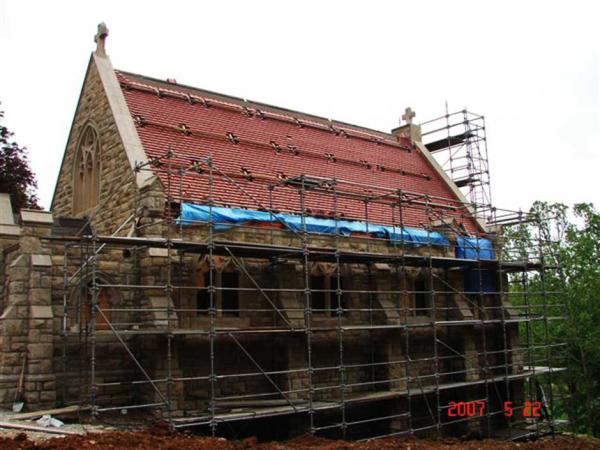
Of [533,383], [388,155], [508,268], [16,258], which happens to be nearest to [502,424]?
[533,383]

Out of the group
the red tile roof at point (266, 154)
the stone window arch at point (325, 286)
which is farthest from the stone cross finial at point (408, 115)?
the stone window arch at point (325, 286)

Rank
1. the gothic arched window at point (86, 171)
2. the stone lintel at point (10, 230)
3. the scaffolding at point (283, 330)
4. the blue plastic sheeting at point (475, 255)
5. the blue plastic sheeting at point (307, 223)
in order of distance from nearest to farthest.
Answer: the scaffolding at point (283, 330)
the stone lintel at point (10, 230)
the blue plastic sheeting at point (307, 223)
the gothic arched window at point (86, 171)
the blue plastic sheeting at point (475, 255)

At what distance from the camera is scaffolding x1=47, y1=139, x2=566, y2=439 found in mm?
13578

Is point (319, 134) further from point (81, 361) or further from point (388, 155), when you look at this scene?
point (81, 361)

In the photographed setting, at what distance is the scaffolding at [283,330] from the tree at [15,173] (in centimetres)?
1143

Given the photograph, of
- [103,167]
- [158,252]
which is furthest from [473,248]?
[103,167]

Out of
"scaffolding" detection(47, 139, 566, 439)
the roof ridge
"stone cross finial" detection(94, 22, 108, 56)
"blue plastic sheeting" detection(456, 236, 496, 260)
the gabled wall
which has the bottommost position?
"scaffolding" detection(47, 139, 566, 439)

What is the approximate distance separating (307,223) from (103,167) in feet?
18.6

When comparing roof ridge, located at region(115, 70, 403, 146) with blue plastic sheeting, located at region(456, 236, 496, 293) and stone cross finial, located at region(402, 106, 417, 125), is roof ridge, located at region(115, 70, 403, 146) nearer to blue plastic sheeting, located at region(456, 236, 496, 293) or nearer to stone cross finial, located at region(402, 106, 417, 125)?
stone cross finial, located at region(402, 106, 417, 125)

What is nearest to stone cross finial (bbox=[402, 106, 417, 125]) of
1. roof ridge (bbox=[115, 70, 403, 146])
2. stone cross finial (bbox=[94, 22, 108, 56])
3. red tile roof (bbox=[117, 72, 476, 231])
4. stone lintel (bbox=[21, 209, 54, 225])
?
roof ridge (bbox=[115, 70, 403, 146])

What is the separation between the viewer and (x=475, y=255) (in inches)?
834

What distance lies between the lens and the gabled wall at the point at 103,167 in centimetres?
1600

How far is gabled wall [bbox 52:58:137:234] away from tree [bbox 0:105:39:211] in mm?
6101

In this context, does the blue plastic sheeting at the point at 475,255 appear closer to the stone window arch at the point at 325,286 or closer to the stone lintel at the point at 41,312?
the stone window arch at the point at 325,286
